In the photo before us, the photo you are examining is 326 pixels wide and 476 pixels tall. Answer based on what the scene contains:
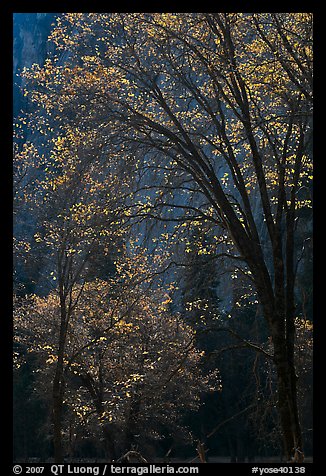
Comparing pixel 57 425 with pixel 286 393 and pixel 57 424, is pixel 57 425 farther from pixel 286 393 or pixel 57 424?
pixel 286 393

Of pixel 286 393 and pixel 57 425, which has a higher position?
pixel 286 393

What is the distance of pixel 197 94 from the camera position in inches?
384

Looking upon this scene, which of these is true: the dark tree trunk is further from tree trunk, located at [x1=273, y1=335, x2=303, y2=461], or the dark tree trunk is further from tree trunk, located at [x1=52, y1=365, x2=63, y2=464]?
tree trunk, located at [x1=273, y1=335, x2=303, y2=461]

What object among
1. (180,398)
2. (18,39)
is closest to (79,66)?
(180,398)

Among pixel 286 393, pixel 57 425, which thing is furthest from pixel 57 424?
pixel 286 393

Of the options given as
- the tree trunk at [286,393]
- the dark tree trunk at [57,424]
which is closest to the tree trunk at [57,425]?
the dark tree trunk at [57,424]

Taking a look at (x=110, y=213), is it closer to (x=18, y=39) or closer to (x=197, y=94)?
(x=197, y=94)

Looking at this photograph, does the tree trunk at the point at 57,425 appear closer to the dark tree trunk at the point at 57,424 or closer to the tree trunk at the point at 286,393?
the dark tree trunk at the point at 57,424

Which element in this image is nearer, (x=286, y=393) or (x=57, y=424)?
(x=286, y=393)

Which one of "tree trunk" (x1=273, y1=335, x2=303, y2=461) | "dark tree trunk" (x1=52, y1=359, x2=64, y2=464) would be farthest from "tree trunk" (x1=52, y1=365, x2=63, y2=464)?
"tree trunk" (x1=273, y1=335, x2=303, y2=461)

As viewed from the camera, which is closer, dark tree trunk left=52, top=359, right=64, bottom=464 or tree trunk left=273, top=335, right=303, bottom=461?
tree trunk left=273, top=335, right=303, bottom=461

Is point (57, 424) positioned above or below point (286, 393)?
below

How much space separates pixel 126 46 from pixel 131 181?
193 centimetres

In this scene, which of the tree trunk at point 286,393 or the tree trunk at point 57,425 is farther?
the tree trunk at point 57,425
